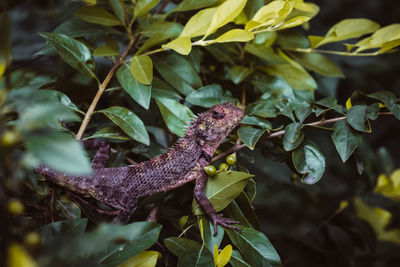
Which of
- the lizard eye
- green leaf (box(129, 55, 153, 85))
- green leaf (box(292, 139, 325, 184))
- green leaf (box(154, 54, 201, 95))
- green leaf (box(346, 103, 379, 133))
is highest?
green leaf (box(129, 55, 153, 85))

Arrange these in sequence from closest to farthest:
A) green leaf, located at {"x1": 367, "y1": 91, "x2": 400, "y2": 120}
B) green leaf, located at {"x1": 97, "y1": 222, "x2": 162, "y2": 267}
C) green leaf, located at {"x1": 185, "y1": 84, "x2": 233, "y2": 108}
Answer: green leaf, located at {"x1": 97, "y1": 222, "x2": 162, "y2": 267} → green leaf, located at {"x1": 367, "y1": 91, "x2": 400, "y2": 120} → green leaf, located at {"x1": 185, "y1": 84, "x2": 233, "y2": 108}

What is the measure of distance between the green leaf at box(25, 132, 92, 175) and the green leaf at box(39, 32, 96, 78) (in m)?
0.65

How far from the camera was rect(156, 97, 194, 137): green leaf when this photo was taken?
1201mm

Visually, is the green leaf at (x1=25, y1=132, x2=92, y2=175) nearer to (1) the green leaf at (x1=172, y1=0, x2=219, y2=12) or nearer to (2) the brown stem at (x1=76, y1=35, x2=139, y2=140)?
(2) the brown stem at (x1=76, y1=35, x2=139, y2=140)

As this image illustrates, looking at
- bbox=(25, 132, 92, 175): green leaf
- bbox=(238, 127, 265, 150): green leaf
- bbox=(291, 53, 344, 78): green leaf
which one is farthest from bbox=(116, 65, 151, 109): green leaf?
bbox=(291, 53, 344, 78): green leaf

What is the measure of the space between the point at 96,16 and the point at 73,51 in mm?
169

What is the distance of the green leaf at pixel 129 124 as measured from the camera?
1080mm

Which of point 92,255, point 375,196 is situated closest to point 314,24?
point 375,196

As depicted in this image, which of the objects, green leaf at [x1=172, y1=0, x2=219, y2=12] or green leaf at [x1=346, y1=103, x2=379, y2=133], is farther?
green leaf at [x1=172, y1=0, x2=219, y2=12]

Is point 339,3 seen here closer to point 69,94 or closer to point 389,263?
point 389,263

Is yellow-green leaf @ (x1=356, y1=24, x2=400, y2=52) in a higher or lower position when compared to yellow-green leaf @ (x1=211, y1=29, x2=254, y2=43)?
lower

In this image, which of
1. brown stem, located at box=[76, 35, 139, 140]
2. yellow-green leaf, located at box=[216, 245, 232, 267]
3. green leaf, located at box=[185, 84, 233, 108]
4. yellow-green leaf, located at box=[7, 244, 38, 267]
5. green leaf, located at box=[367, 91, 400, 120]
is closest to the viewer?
yellow-green leaf, located at box=[7, 244, 38, 267]

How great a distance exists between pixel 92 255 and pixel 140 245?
12 centimetres

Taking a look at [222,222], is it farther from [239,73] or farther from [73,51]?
[73,51]
